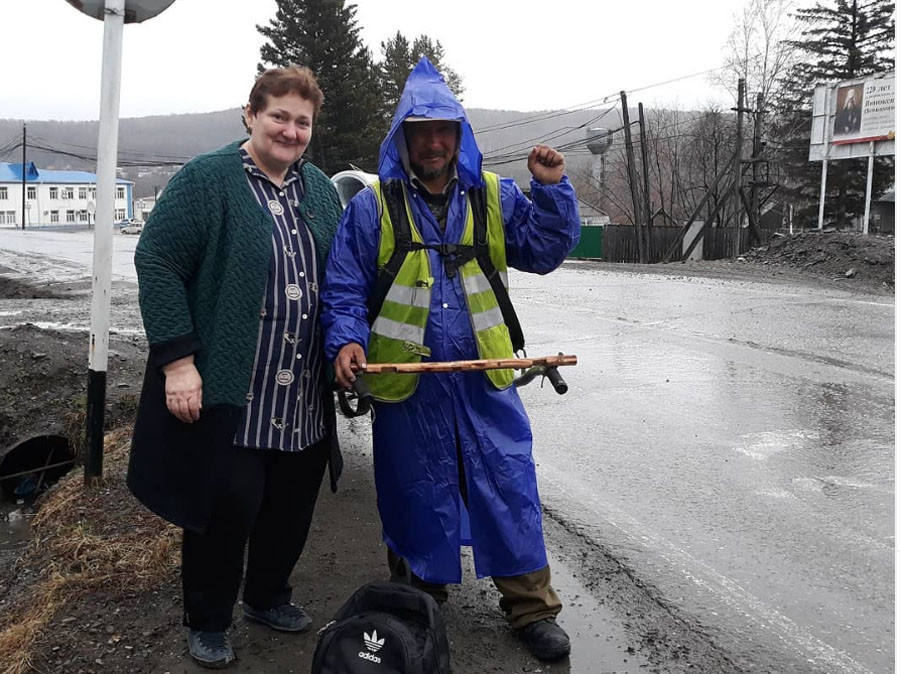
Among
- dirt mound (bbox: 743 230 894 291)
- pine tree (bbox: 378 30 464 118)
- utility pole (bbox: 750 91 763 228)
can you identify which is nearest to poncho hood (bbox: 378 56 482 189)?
dirt mound (bbox: 743 230 894 291)

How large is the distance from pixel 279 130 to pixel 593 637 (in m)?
2.14

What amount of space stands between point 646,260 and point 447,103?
31.8 metres

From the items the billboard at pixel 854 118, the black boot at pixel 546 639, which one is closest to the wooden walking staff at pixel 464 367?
the black boot at pixel 546 639

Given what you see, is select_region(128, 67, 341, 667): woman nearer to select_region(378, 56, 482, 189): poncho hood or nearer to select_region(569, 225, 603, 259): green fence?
select_region(378, 56, 482, 189): poncho hood

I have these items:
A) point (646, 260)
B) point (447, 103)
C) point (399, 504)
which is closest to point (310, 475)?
point (399, 504)

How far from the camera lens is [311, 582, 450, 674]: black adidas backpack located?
253 centimetres

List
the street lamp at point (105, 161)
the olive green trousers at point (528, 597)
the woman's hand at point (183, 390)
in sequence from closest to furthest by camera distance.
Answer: the woman's hand at point (183, 390), the olive green trousers at point (528, 597), the street lamp at point (105, 161)

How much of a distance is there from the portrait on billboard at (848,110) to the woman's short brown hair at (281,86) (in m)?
24.9

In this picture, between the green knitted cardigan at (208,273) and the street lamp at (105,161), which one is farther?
the street lamp at (105,161)

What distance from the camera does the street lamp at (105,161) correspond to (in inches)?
155

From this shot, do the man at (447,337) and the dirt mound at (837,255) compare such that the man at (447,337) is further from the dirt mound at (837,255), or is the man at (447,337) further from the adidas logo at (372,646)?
the dirt mound at (837,255)

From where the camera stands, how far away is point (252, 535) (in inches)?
125

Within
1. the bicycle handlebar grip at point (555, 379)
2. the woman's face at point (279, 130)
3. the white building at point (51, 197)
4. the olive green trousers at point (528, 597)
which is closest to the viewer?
the woman's face at point (279, 130)

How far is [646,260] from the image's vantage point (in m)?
33.8
